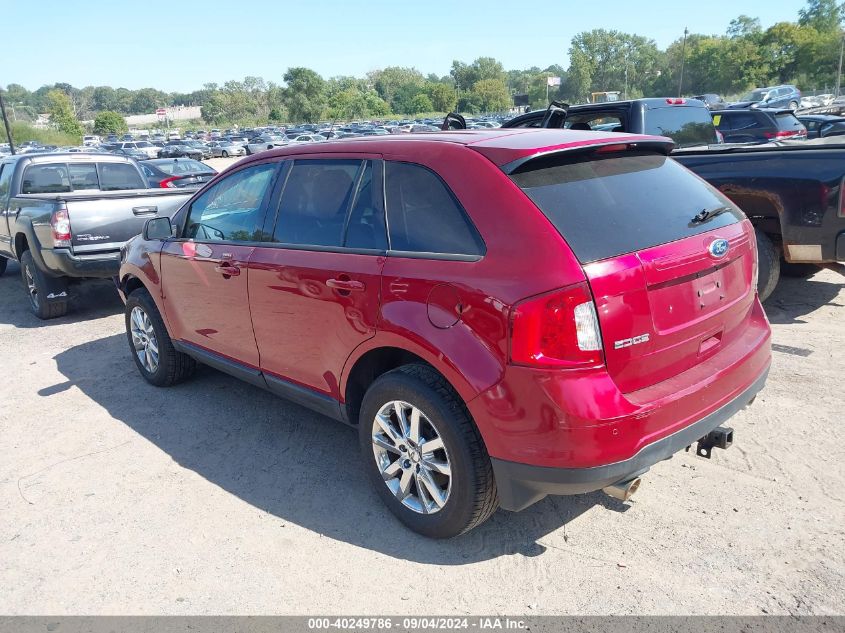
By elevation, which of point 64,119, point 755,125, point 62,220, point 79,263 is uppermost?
point 64,119

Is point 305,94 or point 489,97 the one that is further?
point 489,97

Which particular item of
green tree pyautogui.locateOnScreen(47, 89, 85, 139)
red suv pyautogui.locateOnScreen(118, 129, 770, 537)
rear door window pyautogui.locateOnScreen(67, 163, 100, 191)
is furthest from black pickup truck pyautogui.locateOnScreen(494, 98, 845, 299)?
green tree pyautogui.locateOnScreen(47, 89, 85, 139)

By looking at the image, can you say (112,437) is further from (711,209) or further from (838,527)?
(838,527)

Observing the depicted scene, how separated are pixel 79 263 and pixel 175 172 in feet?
31.8

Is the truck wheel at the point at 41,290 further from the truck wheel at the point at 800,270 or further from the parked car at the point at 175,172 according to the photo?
the truck wheel at the point at 800,270

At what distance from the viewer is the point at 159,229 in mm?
4832

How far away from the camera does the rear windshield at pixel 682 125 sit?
7.59 m

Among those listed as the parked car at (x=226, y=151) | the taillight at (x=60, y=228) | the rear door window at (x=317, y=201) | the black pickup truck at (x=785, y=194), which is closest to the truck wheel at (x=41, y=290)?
the taillight at (x=60, y=228)

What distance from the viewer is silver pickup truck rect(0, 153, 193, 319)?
7.05m

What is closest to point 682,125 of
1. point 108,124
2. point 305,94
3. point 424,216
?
point 424,216

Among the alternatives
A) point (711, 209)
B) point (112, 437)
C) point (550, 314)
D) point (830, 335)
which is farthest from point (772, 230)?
point (112, 437)

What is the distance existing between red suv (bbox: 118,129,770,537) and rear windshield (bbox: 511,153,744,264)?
0.01 meters

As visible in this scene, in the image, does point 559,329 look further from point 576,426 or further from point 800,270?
point 800,270

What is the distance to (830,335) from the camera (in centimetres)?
545
